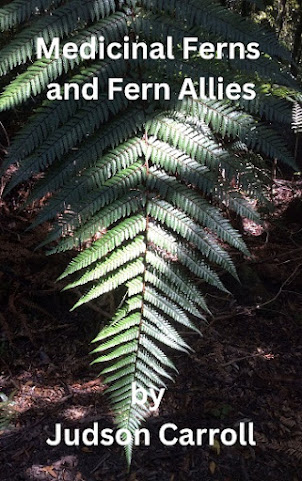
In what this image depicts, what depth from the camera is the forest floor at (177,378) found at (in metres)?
2.65

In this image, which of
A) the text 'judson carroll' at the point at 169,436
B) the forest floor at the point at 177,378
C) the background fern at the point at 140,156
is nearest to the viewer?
the background fern at the point at 140,156

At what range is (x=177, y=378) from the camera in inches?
125

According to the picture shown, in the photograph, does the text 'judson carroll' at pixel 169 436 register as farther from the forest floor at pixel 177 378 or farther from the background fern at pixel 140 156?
the background fern at pixel 140 156

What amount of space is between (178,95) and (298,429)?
7.70ft

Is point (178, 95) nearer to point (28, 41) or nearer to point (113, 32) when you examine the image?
point (113, 32)

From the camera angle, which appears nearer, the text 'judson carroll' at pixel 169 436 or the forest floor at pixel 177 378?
the forest floor at pixel 177 378

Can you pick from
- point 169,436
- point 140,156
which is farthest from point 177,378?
point 140,156

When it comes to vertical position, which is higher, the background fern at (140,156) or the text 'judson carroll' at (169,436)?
the background fern at (140,156)

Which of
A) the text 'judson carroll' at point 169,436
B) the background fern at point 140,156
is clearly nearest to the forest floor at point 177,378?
the text 'judson carroll' at point 169,436

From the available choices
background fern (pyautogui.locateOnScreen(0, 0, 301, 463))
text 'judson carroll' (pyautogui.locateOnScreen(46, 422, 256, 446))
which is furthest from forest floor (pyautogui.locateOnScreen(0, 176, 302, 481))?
background fern (pyautogui.locateOnScreen(0, 0, 301, 463))

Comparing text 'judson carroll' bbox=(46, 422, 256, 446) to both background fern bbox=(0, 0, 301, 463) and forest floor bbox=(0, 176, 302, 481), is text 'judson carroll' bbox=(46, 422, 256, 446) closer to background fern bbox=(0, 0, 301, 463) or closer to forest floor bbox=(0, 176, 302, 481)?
forest floor bbox=(0, 176, 302, 481)

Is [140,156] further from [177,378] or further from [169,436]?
[177,378]

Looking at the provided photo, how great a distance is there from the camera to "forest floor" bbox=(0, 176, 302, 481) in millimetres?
2646

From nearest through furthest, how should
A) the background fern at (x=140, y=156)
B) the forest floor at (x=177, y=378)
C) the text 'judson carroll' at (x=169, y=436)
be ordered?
the background fern at (x=140, y=156) < the forest floor at (x=177, y=378) < the text 'judson carroll' at (x=169, y=436)
